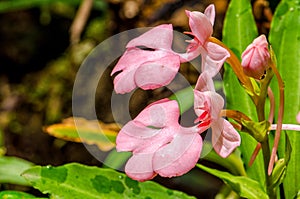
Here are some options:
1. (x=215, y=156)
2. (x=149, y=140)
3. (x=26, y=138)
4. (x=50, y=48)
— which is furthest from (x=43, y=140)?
(x=149, y=140)

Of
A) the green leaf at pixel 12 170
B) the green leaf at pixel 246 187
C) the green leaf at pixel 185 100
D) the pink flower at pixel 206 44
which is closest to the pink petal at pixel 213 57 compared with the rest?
the pink flower at pixel 206 44

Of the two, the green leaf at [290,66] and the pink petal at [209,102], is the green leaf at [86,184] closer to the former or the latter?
the green leaf at [290,66]

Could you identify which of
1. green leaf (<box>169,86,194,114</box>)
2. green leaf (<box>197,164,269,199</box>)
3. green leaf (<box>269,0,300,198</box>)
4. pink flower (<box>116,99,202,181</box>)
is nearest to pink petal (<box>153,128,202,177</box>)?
pink flower (<box>116,99,202,181</box>)

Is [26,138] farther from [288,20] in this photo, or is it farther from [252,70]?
[252,70]

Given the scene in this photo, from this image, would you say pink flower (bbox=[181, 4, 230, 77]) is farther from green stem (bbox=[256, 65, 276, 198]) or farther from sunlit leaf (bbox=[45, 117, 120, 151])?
sunlit leaf (bbox=[45, 117, 120, 151])

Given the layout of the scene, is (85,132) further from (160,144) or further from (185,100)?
(160,144)

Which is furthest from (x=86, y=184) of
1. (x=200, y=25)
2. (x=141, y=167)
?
(x=200, y=25)
